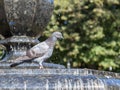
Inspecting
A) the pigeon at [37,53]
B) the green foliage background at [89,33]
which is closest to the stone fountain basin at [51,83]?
the pigeon at [37,53]

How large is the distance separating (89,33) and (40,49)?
48.2 feet

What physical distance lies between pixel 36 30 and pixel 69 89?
279 cm

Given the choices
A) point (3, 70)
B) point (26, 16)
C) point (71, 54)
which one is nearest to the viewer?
point (3, 70)

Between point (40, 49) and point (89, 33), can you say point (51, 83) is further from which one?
point (89, 33)

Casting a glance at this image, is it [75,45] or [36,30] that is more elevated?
[36,30]

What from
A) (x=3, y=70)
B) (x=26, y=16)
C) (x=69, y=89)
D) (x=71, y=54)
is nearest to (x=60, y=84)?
(x=69, y=89)

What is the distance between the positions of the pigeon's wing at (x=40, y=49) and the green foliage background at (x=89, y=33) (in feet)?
46.7

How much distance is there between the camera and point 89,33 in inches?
819

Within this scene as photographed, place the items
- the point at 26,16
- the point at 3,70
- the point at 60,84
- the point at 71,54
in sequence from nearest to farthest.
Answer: the point at 60,84
the point at 3,70
the point at 26,16
the point at 71,54

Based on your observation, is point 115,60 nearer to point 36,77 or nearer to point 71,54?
point 71,54

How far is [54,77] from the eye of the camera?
16.5ft

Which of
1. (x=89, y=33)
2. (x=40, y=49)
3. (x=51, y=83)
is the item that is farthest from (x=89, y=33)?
(x=51, y=83)

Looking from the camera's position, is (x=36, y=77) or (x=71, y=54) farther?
(x=71, y=54)

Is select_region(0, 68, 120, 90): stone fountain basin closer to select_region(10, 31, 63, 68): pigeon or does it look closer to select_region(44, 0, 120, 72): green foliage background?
select_region(10, 31, 63, 68): pigeon
